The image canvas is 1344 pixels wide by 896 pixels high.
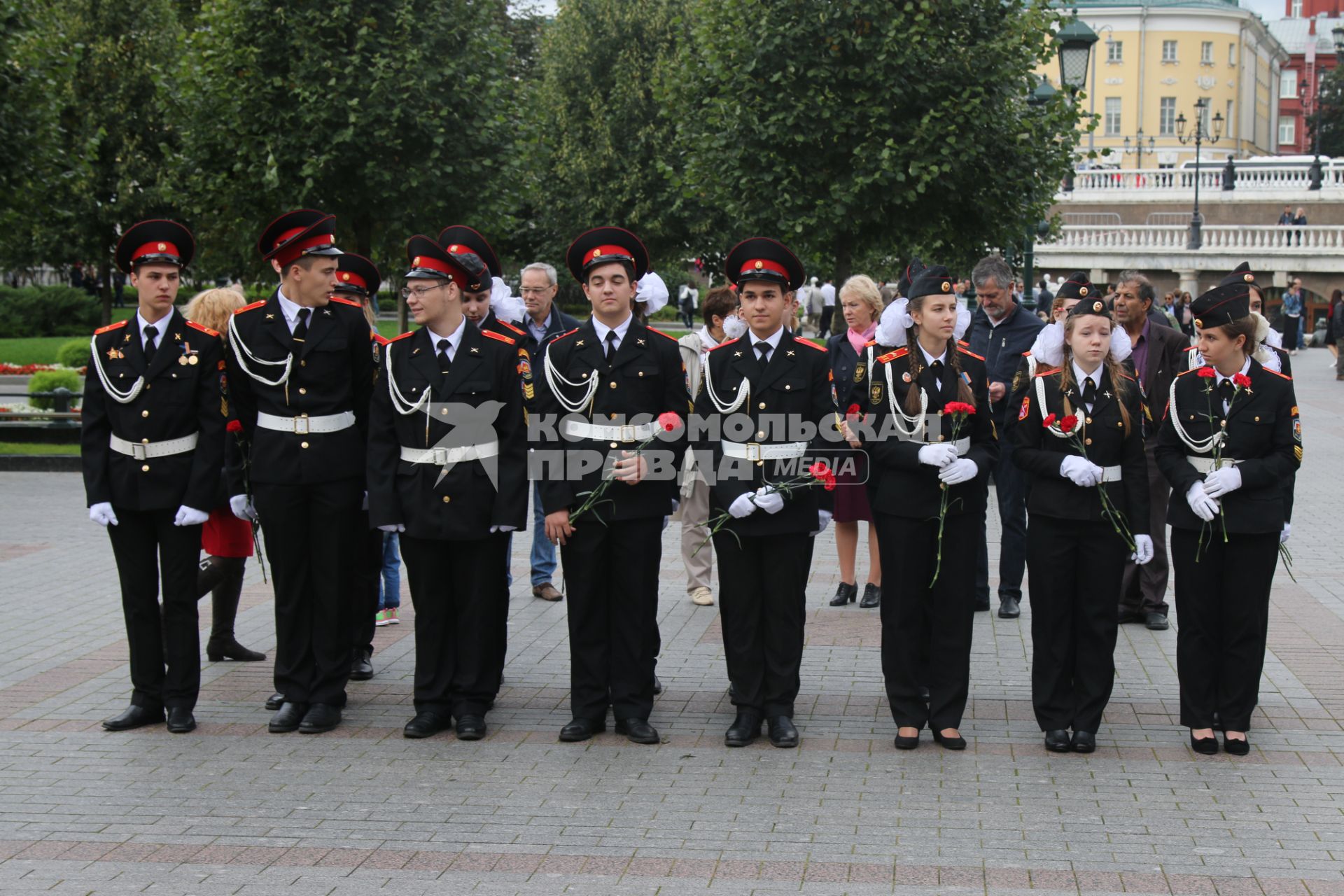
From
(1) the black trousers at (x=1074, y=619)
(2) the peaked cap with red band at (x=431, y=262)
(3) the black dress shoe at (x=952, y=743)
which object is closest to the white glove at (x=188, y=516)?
(2) the peaked cap with red band at (x=431, y=262)

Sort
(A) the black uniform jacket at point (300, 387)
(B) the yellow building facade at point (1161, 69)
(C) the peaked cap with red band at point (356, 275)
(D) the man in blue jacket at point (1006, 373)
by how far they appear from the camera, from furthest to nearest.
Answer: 1. (B) the yellow building facade at point (1161, 69)
2. (D) the man in blue jacket at point (1006, 373)
3. (C) the peaked cap with red band at point (356, 275)
4. (A) the black uniform jacket at point (300, 387)

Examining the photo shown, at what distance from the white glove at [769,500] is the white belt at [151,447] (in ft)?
8.82

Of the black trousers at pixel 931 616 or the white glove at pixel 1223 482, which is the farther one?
the black trousers at pixel 931 616

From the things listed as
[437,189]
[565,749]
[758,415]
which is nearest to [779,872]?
[565,749]

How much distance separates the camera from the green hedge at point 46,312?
38.1m

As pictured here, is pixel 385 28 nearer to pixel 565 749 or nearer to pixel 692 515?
pixel 692 515

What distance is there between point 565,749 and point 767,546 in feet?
4.27

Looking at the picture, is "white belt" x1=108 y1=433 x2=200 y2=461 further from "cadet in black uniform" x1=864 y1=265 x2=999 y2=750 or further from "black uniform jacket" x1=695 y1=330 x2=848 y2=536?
"cadet in black uniform" x1=864 y1=265 x2=999 y2=750

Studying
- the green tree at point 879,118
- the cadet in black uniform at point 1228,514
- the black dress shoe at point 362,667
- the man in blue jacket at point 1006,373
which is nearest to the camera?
the cadet in black uniform at point 1228,514

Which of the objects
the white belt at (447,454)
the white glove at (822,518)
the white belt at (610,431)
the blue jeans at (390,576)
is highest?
the white belt at (610,431)

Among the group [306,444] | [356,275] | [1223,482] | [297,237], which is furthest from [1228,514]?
[356,275]

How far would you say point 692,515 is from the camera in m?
9.56

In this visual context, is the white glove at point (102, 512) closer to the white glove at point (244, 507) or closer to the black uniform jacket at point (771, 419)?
the white glove at point (244, 507)

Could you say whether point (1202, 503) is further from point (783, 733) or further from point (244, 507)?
point (244, 507)
